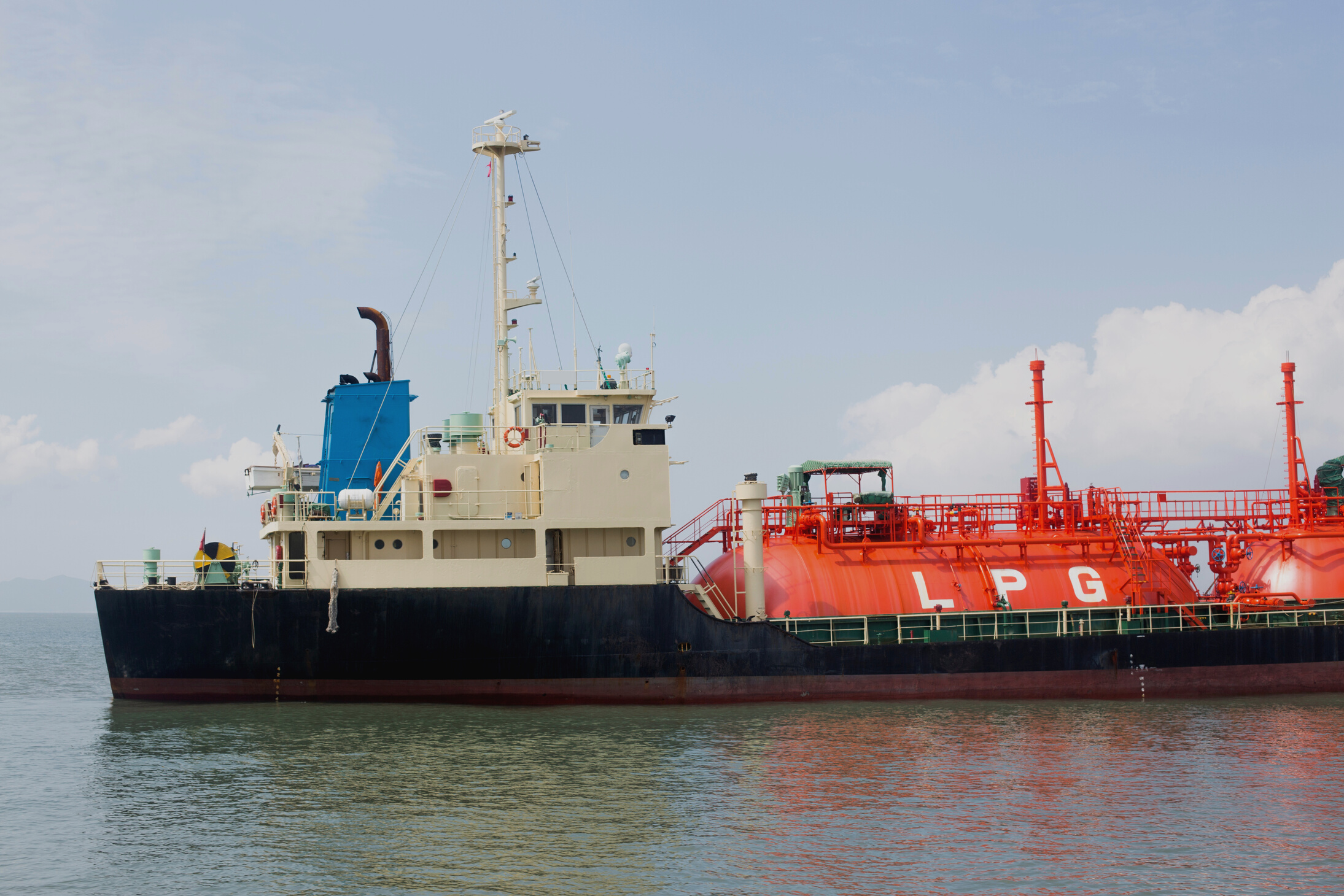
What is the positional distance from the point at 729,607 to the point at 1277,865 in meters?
14.4

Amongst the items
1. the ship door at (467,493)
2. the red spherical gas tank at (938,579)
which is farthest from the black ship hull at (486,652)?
the ship door at (467,493)

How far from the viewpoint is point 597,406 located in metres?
26.9

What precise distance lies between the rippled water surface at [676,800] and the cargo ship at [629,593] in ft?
3.56

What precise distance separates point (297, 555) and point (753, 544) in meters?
10.6

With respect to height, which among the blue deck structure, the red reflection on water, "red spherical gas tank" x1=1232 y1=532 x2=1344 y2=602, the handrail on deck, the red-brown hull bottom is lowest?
the red reflection on water

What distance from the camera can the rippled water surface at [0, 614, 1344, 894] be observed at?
45.8 ft

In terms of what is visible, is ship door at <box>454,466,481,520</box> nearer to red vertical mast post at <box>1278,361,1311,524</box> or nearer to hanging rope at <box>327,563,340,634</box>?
hanging rope at <box>327,563,340,634</box>

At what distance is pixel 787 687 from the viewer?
25.7 metres

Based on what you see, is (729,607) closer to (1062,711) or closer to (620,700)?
(620,700)

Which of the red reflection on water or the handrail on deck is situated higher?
the handrail on deck

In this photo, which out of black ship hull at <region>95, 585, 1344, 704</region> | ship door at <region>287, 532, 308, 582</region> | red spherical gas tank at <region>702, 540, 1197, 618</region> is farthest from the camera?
red spherical gas tank at <region>702, 540, 1197, 618</region>

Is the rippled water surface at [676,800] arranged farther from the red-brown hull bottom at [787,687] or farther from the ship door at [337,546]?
the ship door at [337,546]

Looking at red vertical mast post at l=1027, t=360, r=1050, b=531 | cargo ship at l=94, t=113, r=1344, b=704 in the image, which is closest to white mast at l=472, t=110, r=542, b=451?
cargo ship at l=94, t=113, r=1344, b=704

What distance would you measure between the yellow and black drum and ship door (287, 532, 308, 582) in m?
1.76
